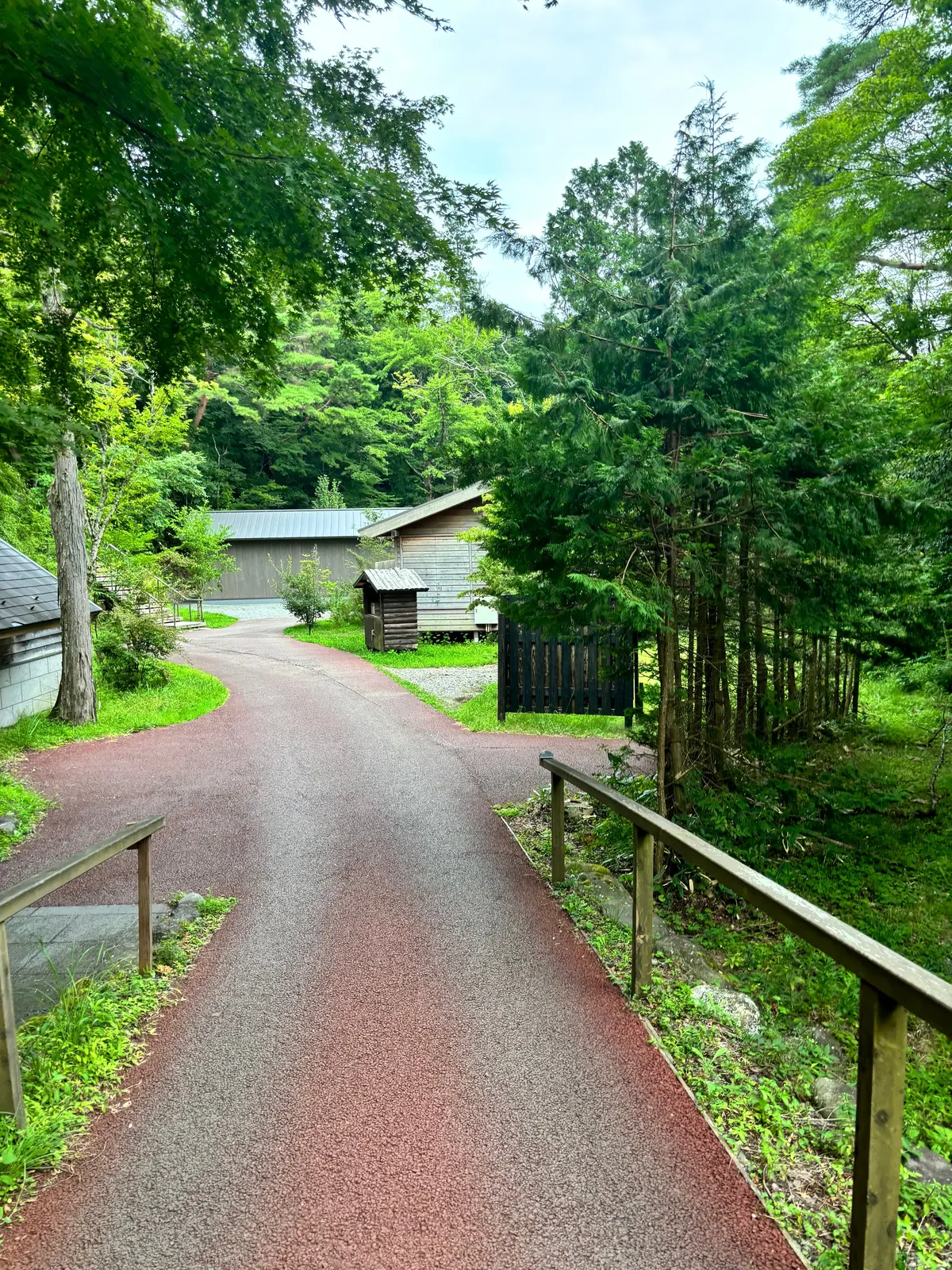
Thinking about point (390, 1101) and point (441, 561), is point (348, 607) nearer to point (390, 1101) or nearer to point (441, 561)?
point (441, 561)

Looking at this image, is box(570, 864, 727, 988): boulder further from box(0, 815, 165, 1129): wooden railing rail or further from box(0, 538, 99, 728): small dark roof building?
box(0, 538, 99, 728): small dark roof building

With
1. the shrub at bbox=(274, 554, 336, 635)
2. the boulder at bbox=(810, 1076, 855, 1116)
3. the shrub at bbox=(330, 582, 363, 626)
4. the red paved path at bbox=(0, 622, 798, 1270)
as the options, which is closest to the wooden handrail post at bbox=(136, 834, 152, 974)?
the red paved path at bbox=(0, 622, 798, 1270)

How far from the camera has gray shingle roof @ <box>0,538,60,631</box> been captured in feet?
31.3

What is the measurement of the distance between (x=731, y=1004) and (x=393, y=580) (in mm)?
15170

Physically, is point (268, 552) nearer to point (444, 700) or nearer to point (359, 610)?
point (359, 610)

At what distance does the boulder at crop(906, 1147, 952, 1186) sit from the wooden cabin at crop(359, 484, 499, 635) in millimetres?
18075

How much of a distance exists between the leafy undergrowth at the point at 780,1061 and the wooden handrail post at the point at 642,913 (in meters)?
0.10

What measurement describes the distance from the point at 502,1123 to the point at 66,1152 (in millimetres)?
1498

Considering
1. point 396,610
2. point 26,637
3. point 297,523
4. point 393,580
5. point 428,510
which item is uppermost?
point 297,523

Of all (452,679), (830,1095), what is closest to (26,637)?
(452,679)

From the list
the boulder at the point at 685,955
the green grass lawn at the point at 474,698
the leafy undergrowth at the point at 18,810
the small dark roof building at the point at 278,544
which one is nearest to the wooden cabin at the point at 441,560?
the green grass lawn at the point at 474,698

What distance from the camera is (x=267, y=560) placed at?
35.3 m

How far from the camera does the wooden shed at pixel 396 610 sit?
58.7 ft

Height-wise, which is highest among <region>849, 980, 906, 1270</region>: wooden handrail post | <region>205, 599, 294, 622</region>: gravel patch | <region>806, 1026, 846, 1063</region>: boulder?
<region>205, 599, 294, 622</region>: gravel patch
